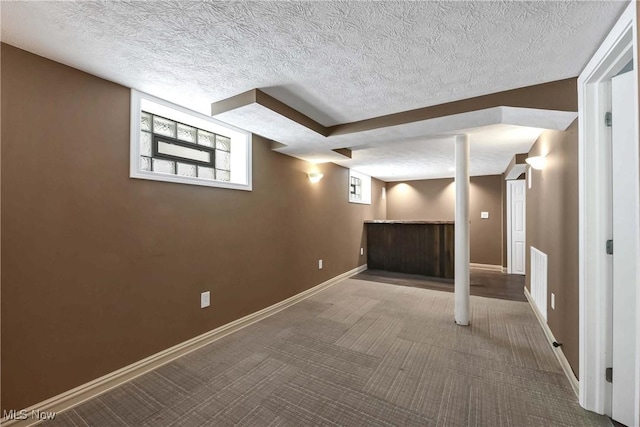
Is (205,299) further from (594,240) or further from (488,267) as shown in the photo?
(488,267)

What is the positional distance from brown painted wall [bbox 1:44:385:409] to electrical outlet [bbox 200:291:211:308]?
0.05 meters

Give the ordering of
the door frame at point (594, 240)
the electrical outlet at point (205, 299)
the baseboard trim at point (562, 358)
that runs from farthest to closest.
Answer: the electrical outlet at point (205, 299)
the baseboard trim at point (562, 358)
the door frame at point (594, 240)

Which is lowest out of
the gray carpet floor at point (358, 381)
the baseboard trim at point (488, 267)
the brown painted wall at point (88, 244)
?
the gray carpet floor at point (358, 381)

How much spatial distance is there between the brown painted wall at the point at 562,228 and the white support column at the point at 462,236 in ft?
2.25

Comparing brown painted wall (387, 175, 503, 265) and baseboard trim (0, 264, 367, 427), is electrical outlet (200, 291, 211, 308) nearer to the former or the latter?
baseboard trim (0, 264, 367, 427)

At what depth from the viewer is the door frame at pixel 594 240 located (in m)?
1.48

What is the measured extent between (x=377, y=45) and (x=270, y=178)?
2.07 metres

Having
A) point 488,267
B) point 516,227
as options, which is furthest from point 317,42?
point 488,267

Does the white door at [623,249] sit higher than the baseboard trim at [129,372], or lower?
higher

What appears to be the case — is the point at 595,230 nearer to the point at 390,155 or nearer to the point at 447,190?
the point at 390,155

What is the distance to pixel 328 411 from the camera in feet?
5.10

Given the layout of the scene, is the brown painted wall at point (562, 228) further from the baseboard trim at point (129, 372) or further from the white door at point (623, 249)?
the baseboard trim at point (129, 372)

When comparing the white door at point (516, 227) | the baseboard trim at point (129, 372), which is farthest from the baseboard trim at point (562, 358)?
the baseboard trim at point (129, 372)

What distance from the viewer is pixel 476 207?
5980mm
